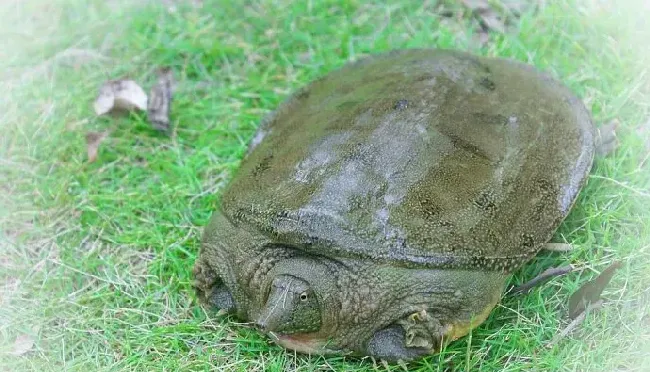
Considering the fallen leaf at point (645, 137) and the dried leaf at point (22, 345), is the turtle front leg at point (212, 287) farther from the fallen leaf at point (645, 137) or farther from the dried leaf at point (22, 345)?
the fallen leaf at point (645, 137)

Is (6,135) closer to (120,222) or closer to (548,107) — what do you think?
(120,222)

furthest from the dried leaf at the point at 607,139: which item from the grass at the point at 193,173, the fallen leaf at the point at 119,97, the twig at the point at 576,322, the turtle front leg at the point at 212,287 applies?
the fallen leaf at the point at 119,97

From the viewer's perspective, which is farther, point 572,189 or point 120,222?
point 120,222

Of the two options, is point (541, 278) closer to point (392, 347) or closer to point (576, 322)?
point (576, 322)

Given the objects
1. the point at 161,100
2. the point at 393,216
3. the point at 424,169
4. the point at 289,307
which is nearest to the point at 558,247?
the point at 424,169

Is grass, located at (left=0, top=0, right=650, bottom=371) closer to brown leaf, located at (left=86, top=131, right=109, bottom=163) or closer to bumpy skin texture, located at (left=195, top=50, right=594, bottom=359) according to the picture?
brown leaf, located at (left=86, top=131, right=109, bottom=163)

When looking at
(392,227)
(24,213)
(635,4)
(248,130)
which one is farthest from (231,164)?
(635,4)
